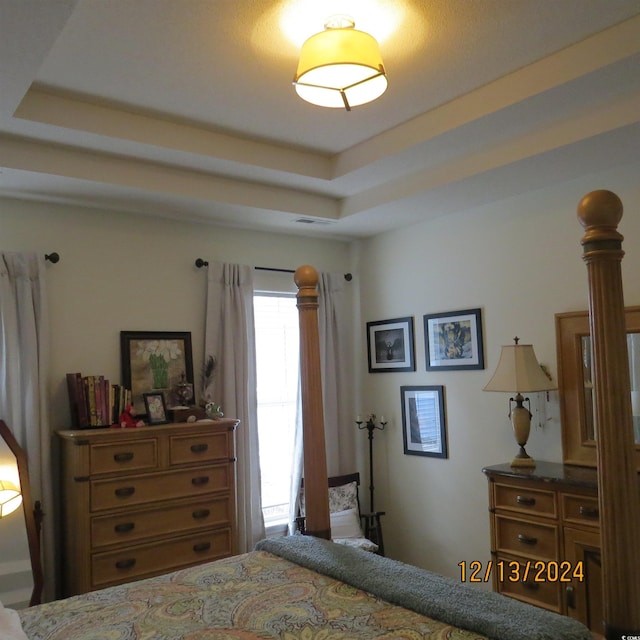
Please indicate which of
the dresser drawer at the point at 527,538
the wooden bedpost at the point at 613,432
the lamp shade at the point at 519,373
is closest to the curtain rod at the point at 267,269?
the lamp shade at the point at 519,373

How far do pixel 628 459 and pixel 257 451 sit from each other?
310 cm

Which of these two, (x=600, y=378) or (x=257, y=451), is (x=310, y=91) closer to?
(x=600, y=378)

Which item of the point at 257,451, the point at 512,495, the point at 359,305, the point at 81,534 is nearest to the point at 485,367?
the point at 512,495

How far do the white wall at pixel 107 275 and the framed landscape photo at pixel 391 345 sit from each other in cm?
119

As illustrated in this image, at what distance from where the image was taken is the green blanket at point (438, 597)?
5.41 feet

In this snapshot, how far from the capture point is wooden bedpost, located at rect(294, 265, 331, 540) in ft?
8.89

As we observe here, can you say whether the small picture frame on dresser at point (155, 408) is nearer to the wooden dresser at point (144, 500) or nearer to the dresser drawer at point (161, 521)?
the wooden dresser at point (144, 500)

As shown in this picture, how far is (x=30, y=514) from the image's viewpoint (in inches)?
132

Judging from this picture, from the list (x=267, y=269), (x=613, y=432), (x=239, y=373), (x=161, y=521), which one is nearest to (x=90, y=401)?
(x=161, y=521)

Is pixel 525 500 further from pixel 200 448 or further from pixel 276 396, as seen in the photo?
pixel 276 396

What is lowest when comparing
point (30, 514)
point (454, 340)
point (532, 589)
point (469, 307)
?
point (532, 589)

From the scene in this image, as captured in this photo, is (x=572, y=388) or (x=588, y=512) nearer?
(x=588, y=512)

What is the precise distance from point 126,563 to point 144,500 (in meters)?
0.34

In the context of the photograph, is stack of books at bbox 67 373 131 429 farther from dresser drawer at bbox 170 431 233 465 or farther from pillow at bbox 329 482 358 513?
pillow at bbox 329 482 358 513
